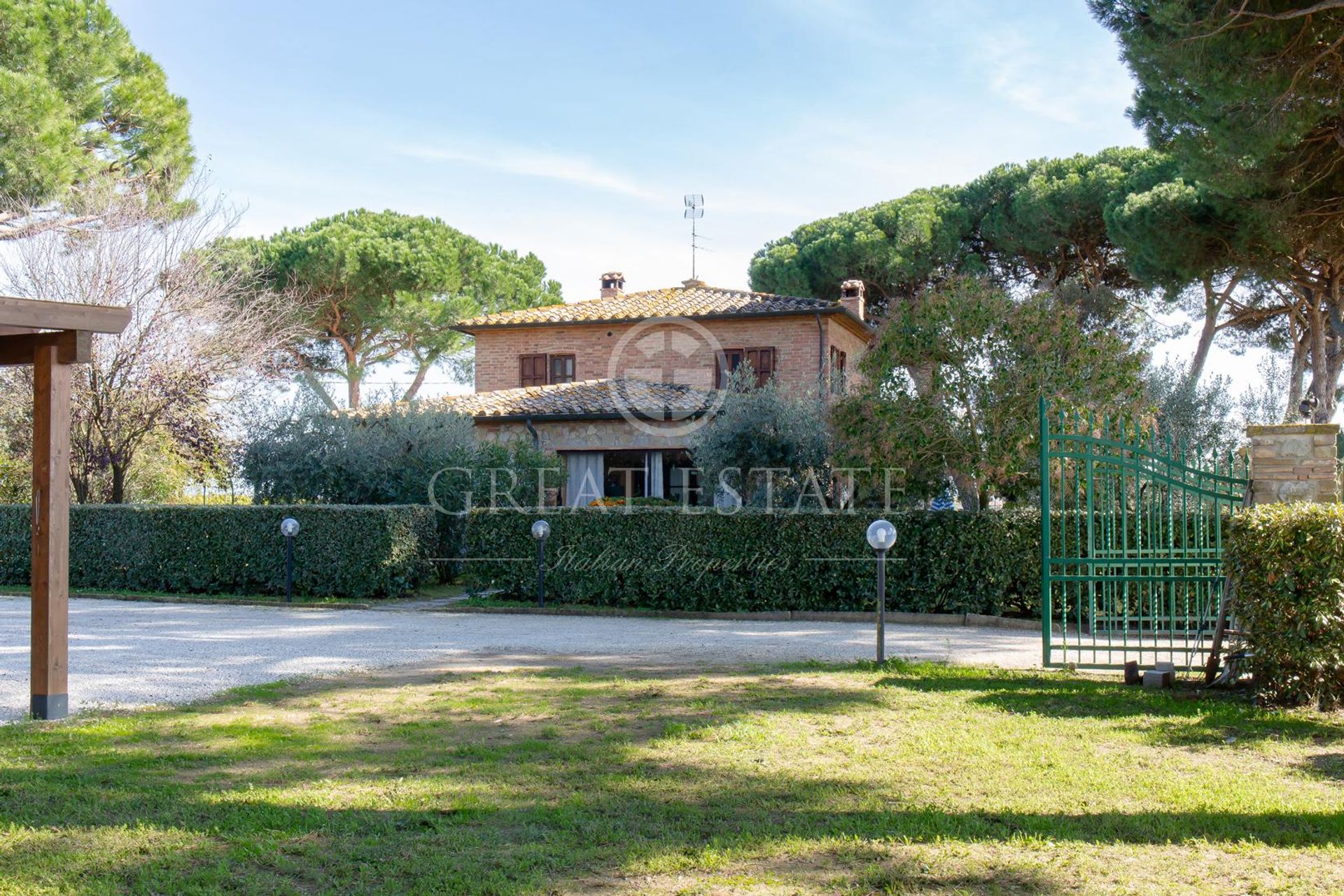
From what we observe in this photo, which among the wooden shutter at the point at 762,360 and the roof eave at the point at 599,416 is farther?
the wooden shutter at the point at 762,360

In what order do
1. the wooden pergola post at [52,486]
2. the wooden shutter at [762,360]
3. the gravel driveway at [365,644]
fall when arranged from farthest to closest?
the wooden shutter at [762,360]
the gravel driveway at [365,644]
the wooden pergola post at [52,486]

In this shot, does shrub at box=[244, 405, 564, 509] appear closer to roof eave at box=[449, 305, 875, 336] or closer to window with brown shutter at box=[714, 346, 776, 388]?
window with brown shutter at box=[714, 346, 776, 388]

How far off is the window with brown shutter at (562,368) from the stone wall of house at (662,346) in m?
0.13

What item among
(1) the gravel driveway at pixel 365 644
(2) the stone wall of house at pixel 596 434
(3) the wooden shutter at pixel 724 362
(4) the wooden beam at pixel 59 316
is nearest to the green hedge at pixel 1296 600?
(1) the gravel driveway at pixel 365 644

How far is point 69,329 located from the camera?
6.84m

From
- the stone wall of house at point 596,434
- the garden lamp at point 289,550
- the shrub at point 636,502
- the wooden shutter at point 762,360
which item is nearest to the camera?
the garden lamp at point 289,550

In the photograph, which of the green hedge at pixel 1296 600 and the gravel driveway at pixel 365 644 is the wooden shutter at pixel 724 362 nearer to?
the gravel driveway at pixel 365 644

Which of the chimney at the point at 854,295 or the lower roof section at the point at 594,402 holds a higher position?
the chimney at the point at 854,295

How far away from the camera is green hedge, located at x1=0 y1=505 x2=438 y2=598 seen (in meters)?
15.9

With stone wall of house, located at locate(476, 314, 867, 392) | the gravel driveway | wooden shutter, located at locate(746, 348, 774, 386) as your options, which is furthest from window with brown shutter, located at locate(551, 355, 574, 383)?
the gravel driveway

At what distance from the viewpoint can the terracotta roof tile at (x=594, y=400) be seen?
22.8 metres

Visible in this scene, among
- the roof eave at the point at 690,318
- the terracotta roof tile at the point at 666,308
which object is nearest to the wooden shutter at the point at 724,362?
the roof eave at the point at 690,318

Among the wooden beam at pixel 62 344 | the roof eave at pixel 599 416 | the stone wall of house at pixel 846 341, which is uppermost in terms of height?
the stone wall of house at pixel 846 341

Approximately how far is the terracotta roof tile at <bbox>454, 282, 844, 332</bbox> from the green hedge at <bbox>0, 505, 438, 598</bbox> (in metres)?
11.3
